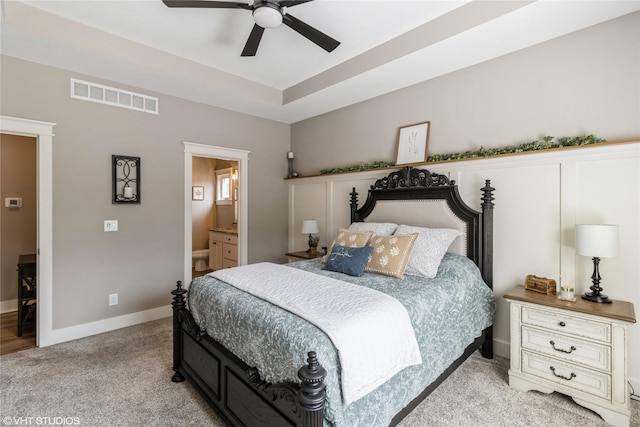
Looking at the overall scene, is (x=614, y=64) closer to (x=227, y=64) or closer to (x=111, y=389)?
(x=227, y=64)

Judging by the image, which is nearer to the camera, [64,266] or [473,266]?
[473,266]

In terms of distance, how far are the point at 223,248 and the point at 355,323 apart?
15.5 feet

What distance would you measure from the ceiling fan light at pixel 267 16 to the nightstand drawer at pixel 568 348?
2927 millimetres

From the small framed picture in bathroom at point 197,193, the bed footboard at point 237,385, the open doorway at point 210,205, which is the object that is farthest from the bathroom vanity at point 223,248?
the bed footboard at point 237,385

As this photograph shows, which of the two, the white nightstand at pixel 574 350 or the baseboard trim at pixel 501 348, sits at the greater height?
the white nightstand at pixel 574 350

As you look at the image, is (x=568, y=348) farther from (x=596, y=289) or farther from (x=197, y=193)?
(x=197, y=193)

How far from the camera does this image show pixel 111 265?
11.4 ft

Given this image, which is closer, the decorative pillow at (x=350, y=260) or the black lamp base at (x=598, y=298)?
the black lamp base at (x=598, y=298)

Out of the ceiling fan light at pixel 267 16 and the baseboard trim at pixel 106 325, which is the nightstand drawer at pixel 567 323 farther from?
the baseboard trim at pixel 106 325

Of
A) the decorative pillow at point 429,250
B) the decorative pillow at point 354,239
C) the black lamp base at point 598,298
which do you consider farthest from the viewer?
the decorative pillow at point 354,239

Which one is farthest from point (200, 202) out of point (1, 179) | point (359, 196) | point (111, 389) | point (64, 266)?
point (111, 389)

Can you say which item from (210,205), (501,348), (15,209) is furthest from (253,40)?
(210,205)

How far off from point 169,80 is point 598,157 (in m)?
4.12

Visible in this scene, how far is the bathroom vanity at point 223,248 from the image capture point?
5398 millimetres
